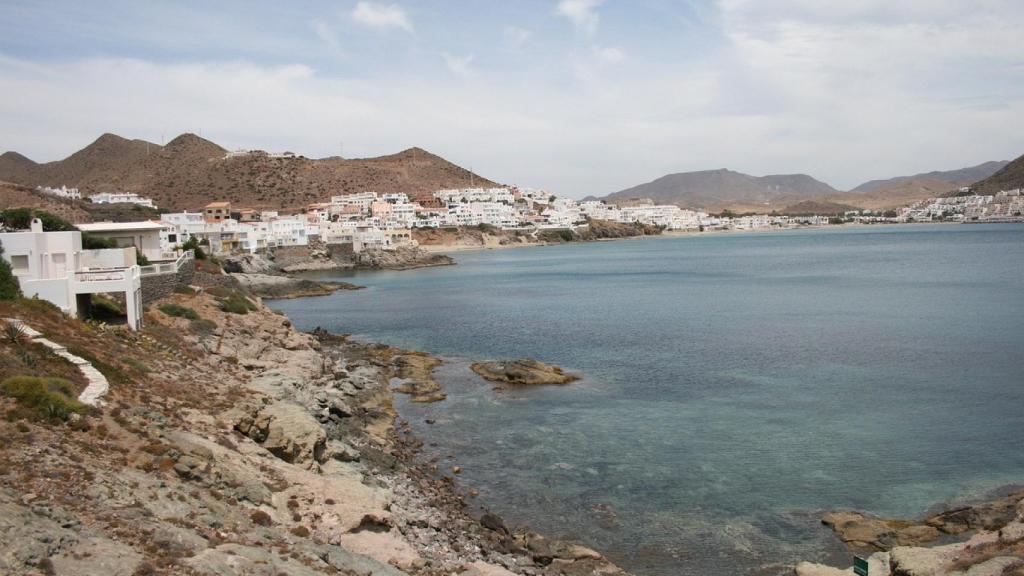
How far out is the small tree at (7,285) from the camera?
1906 cm

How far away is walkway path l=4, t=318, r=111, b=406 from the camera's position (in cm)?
1380

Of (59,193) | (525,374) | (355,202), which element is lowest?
(525,374)

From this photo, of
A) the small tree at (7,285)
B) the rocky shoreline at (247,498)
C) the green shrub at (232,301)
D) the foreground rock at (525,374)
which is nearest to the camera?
the rocky shoreline at (247,498)

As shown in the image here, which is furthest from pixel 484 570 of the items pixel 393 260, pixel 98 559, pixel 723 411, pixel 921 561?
pixel 393 260

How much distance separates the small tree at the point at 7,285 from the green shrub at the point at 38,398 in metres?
7.82

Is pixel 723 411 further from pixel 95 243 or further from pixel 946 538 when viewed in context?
pixel 95 243

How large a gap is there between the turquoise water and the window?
1248cm

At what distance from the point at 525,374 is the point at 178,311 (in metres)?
13.2

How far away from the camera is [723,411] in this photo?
2533cm

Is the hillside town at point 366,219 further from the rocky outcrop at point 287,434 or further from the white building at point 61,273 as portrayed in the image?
the rocky outcrop at point 287,434

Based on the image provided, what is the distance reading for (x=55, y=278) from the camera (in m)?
21.8

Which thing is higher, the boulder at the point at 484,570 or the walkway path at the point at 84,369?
the walkway path at the point at 84,369

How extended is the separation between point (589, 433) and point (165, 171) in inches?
6068

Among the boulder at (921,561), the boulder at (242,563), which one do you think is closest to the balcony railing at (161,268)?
the boulder at (242,563)
